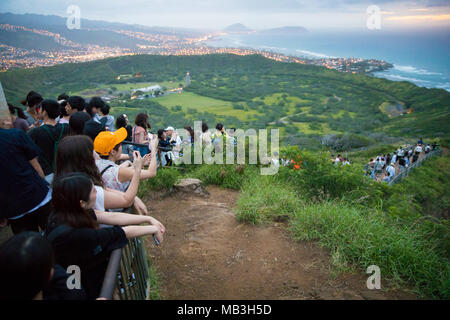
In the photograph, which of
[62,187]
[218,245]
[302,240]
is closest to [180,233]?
[218,245]

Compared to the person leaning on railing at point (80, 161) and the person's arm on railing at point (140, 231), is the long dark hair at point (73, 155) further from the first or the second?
the person's arm on railing at point (140, 231)

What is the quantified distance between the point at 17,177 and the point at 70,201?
4.08 feet

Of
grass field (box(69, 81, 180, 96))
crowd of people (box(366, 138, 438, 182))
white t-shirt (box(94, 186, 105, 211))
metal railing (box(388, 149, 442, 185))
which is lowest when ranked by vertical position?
metal railing (box(388, 149, 442, 185))

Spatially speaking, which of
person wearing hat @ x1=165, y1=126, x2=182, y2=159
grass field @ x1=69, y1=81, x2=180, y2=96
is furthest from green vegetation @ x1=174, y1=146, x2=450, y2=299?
grass field @ x1=69, y1=81, x2=180, y2=96

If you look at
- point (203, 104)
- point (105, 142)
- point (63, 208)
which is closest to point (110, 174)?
point (105, 142)

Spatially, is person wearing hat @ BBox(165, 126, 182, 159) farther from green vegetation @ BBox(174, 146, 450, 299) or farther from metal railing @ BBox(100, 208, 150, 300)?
metal railing @ BBox(100, 208, 150, 300)

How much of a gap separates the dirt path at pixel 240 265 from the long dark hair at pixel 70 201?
5.04 feet

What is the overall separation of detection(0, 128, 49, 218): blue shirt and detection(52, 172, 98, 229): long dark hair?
1139mm

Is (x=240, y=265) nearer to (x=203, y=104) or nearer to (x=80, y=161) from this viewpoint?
(x=80, y=161)

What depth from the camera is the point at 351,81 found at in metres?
94.6

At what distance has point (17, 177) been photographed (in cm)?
258

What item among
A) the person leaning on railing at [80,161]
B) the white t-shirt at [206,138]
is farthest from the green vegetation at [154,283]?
the white t-shirt at [206,138]

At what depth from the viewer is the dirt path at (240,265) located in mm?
2941

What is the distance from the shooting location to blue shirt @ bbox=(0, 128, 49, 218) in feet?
8.30
